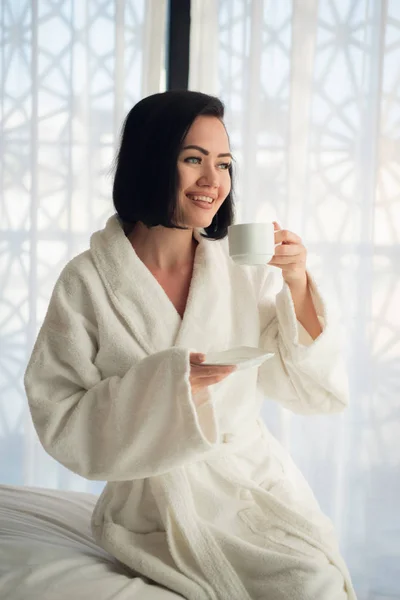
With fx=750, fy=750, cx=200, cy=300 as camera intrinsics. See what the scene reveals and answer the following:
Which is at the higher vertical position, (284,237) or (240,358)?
(284,237)

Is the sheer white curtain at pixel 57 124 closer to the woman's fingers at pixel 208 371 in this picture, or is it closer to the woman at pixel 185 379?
the woman at pixel 185 379

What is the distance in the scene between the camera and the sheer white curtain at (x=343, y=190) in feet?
7.73

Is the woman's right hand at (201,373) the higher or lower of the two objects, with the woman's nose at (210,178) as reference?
lower

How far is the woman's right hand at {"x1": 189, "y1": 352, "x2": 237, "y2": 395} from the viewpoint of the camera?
4.59 feet

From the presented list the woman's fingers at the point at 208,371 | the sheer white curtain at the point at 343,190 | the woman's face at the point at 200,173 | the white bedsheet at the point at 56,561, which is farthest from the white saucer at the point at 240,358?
the sheer white curtain at the point at 343,190

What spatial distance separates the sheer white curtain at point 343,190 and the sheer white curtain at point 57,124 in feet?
1.27

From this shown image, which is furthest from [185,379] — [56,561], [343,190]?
[343,190]

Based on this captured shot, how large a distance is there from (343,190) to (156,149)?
0.95 meters

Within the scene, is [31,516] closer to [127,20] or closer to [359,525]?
[359,525]

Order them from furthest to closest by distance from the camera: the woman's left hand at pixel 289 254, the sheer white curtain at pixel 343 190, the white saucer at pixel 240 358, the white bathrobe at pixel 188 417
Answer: the sheer white curtain at pixel 343 190
the woman's left hand at pixel 289 254
the white bathrobe at pixel 188 417
the white saucer at pixel 240 358

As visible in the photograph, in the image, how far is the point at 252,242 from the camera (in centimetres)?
145

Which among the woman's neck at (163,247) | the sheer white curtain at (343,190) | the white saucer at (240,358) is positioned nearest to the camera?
the white saucer at (240,358)

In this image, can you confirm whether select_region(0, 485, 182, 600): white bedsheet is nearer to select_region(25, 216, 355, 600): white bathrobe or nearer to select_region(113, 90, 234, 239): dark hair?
select_region(25, 216, 355, 600): white bathrobe

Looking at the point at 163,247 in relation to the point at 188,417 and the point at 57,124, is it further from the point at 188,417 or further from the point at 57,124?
the point at 57,124
